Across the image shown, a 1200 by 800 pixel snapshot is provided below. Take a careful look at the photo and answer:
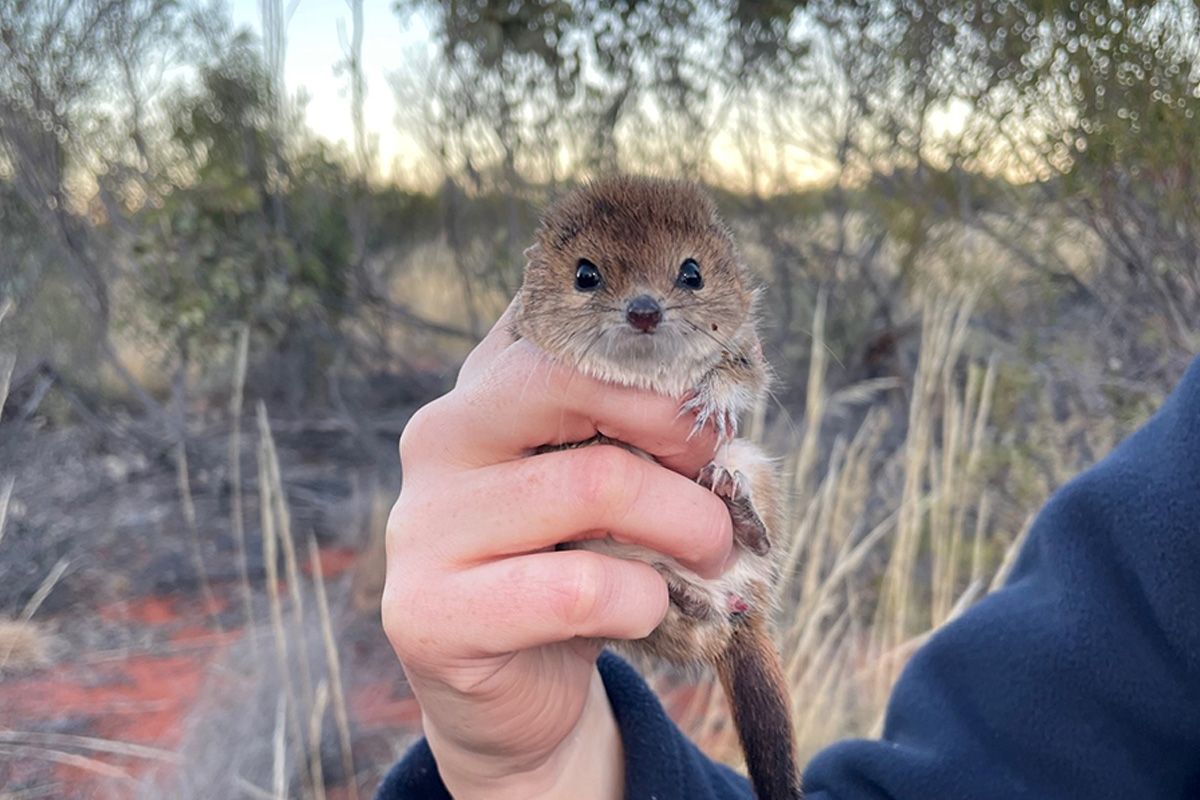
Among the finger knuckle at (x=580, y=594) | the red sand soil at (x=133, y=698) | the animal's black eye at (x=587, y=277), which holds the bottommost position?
the red sand soil at (x=133, y=698)

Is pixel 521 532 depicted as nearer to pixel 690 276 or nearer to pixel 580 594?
pixel 580 594

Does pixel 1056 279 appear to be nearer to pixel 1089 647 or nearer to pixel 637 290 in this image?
pixel 1089 647

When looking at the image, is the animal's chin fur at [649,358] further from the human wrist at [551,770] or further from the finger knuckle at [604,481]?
the human wrist at [551,770]

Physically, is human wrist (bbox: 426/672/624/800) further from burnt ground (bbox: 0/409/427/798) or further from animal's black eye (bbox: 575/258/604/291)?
burnt ground (bbox: 0/409/427/798)

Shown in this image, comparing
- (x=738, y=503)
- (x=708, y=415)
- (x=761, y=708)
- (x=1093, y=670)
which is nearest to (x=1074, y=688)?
(x=1093, y=670)

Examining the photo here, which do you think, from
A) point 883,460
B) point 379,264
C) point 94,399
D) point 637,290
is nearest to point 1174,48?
point 637,290

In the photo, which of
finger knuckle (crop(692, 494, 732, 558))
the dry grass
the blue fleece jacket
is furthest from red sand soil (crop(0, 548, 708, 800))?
finger knuckle (crop(692, 494, 732, 558))

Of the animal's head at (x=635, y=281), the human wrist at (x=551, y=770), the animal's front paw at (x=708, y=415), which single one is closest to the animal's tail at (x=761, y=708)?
the human wrist at (x=551, y=770)
